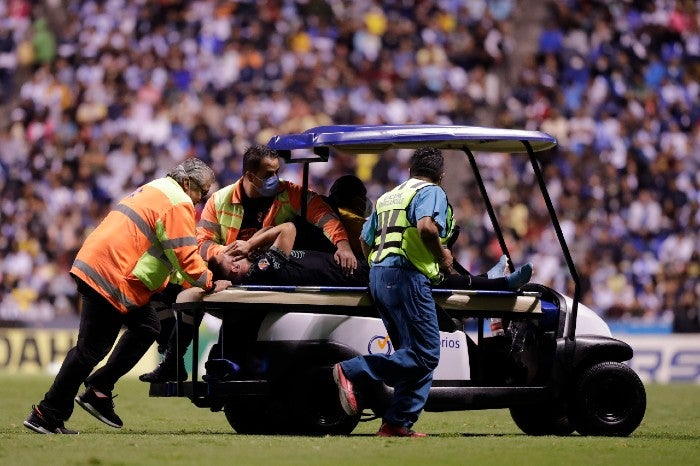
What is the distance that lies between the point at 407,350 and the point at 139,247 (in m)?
2.14

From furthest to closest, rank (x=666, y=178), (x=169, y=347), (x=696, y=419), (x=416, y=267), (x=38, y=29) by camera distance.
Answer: (x=38, y=29) → (x=666, y=178) → (x=696, y=419) → (x=169, y=347) → (x=416, y=267)

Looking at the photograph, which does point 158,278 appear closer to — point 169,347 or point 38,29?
point 169,347

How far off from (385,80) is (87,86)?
18.0ft

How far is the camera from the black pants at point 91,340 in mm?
11219

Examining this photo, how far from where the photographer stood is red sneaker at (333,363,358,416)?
35.5 ft

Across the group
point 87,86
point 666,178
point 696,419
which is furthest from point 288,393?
point 87,86

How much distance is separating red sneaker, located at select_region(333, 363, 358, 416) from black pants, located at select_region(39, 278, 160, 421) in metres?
1.55

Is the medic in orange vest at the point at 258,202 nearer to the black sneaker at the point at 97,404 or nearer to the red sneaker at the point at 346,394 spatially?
the red sneaker at the point at 346,394

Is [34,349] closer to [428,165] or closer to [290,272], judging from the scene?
[290,272]

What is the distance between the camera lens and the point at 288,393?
11.4m

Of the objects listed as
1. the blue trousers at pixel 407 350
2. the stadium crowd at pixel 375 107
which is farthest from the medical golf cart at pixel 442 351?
the stadium crowd at pixel 375 107

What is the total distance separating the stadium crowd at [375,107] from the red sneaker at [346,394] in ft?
43.0

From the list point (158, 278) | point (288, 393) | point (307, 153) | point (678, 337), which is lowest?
point (678, 337)

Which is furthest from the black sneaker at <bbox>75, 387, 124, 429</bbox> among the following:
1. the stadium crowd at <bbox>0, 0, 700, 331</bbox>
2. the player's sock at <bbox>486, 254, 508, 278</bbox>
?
the stadium crowd at <bbox>0, 0, 700, 331</bbox>
